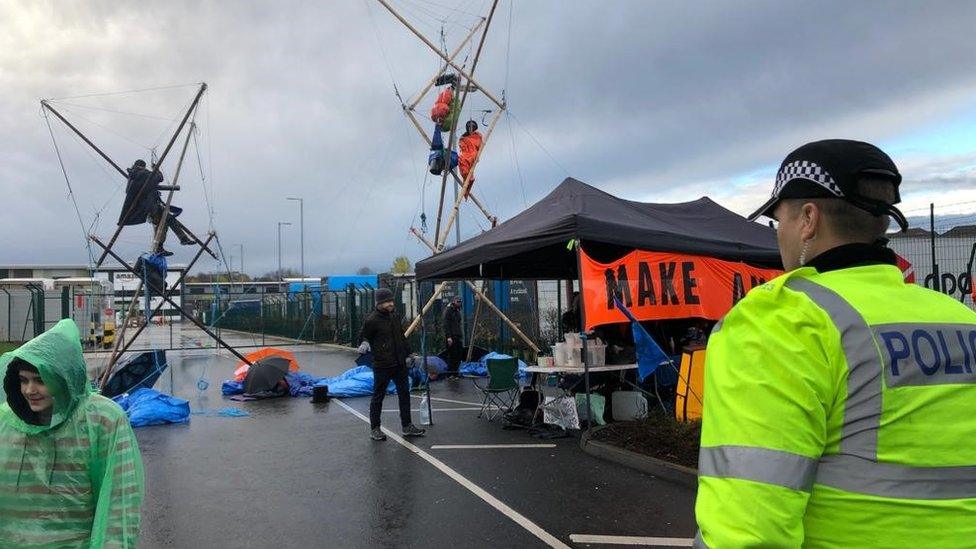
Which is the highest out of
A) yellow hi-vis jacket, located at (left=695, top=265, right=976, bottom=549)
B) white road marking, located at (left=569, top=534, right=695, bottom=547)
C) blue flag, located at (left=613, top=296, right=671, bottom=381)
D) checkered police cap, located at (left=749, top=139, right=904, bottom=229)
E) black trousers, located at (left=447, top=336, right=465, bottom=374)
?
checkered police cap, located at (left=749, top=139, right=904, bottom=229)

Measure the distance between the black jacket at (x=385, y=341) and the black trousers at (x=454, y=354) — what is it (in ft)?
20.8

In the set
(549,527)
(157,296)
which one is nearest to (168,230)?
(157,296)

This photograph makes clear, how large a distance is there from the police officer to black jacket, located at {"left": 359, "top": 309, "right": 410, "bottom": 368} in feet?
24.9

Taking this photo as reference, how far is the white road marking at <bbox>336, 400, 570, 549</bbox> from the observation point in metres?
4.88

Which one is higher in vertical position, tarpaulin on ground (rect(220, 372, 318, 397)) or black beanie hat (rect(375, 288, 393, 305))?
black beanie hat (rect(375, 288, 393, 305))

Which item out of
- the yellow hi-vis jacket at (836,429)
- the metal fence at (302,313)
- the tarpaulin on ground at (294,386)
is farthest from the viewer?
the metal fence at (302,313)

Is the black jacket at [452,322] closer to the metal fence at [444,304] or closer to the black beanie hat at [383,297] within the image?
the metal fence at [444,304]

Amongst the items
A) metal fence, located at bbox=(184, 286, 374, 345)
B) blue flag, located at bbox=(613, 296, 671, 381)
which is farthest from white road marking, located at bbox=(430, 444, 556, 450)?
metal fence, located at bbox=(184, 286, 374, 345)

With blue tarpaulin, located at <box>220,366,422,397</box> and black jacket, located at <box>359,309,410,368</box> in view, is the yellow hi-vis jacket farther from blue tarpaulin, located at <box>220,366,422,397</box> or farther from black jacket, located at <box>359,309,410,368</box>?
blue tarpaulin, located at <box>220,366,422,397</box>

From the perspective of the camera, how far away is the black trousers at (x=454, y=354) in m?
15.1

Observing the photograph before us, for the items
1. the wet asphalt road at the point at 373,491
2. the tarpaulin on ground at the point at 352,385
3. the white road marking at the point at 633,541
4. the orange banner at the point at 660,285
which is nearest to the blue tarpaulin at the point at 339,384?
the tarpaulin on ground at the point at 352,385

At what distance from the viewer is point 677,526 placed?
5043mm

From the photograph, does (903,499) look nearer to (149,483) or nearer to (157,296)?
(149,483)

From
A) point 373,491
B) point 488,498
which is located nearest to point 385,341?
point 373,491
